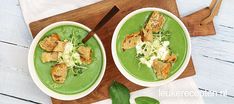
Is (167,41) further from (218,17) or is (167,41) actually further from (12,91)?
(12,91)

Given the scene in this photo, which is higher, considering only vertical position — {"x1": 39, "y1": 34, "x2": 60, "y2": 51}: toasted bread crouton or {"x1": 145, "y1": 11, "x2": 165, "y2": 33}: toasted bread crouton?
{"x1": 39, "y1": 34, "x2": 60, "y2": 51}: toasted bread crouton

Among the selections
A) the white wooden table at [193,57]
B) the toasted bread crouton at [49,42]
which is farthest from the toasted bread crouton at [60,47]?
the white wooden table at [193,57]

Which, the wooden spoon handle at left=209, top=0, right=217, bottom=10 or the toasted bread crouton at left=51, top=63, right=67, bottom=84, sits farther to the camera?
the wooden spoon handle at left=209, top=0, right=217, bottom=10

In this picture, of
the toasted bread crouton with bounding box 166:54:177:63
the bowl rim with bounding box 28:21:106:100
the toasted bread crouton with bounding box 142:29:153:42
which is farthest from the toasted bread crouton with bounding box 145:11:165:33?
the bowl rim with bounding box 28:21:106:100

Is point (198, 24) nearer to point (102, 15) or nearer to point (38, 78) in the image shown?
point (102, 15)

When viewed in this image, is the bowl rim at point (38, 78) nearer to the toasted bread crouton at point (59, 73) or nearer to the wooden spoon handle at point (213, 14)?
the toasted bread crouton at point (59, 73)

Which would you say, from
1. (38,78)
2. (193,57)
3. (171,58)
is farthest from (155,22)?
(38,78)

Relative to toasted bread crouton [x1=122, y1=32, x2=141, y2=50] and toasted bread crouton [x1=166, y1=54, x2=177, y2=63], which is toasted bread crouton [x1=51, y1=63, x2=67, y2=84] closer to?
toasted bread crouton [x1=122, y1=32, x2=141, y2=50]
